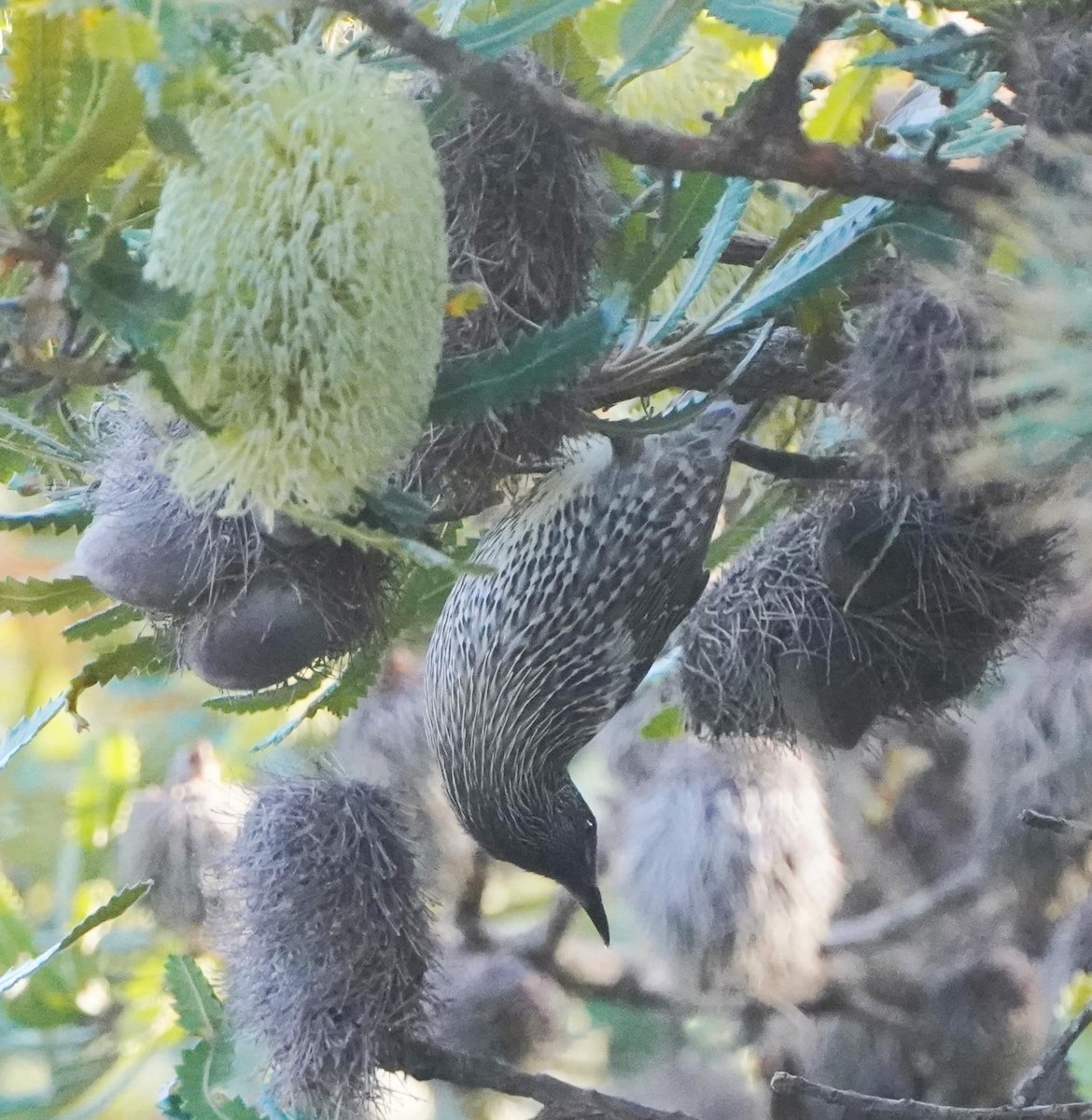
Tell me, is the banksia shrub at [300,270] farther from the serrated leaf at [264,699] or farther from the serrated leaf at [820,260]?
the serrated leaf at [264,699]

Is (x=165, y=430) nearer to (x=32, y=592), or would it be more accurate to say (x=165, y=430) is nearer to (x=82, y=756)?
(x=32, y=592)

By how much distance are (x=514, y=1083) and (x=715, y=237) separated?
0.49 metres

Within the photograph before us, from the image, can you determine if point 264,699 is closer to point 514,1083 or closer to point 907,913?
point 514,1083

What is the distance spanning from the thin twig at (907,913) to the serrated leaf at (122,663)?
69 centimetres

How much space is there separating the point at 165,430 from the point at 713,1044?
91 cm

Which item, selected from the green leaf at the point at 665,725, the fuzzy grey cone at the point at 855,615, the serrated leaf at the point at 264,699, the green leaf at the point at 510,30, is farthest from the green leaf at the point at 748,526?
the green leaf at the point at 510,30

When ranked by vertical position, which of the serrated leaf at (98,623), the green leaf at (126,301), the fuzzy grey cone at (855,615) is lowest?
the serrated leaf at (98,623)

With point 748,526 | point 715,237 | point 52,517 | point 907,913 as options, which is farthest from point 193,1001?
point 907,913

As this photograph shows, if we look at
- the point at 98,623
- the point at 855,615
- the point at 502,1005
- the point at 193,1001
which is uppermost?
the point at 855,615

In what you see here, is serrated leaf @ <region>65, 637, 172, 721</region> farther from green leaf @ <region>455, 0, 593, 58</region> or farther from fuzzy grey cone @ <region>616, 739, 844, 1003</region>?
fuzzy grey cone @ <region>616, 739, 844, 1003</region>

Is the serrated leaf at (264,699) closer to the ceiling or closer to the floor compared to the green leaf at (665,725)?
closer to the ceiling

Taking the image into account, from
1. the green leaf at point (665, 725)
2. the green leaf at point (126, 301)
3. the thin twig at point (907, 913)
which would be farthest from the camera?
the thin twig at point (907, 913)

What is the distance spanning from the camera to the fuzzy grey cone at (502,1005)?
1.04 m

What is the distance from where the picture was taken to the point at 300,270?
295 millimetres
